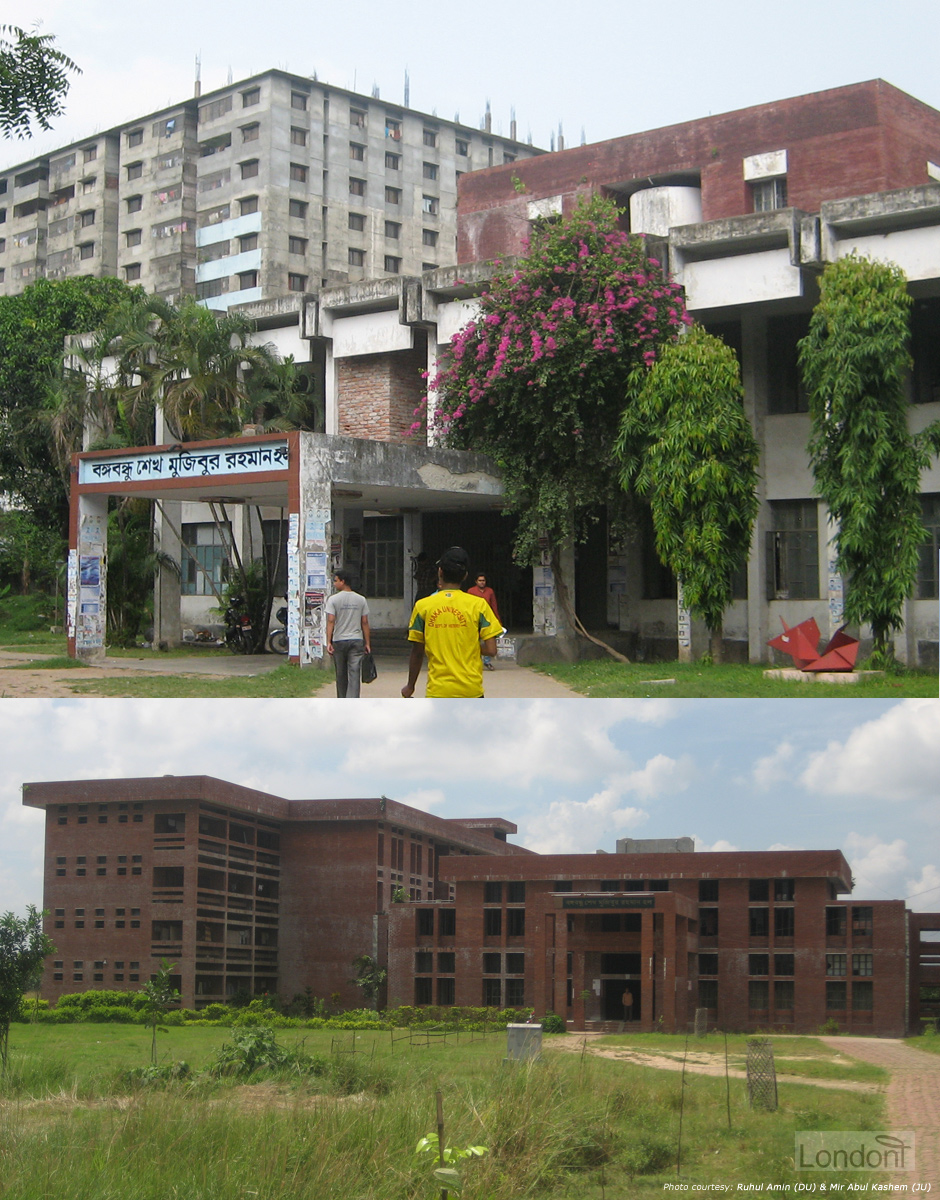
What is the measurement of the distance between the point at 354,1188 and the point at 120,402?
19.2 meters

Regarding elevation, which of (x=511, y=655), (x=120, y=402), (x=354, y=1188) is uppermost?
(x=120, y=402)

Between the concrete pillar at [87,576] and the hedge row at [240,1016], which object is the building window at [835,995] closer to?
the hedge row at [240,1016]

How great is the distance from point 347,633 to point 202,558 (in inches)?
740

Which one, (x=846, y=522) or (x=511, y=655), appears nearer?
(x=846, y=522)

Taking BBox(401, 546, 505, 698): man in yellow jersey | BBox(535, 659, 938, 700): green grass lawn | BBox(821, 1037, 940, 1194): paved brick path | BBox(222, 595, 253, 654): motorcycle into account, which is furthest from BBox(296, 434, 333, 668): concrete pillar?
BBox(821, 1037, 940, 1194): paved brick path

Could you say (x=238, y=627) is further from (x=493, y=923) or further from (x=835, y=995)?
(x=835, y=995)

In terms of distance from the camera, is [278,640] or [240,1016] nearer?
[240,1016]

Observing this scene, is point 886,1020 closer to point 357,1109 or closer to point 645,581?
point 357,1109

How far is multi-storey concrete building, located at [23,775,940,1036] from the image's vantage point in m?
6.21

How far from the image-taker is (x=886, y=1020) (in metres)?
6.04

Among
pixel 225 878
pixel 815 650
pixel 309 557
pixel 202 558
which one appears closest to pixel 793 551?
pixel 815 650

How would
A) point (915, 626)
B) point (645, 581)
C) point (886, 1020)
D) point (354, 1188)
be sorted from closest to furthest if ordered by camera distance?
point (354, 1188) → point (886, 1020) → point (915, 626) → point (645, 581)

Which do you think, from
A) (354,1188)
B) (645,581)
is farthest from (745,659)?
(354,1188)

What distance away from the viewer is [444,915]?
6438 mm
